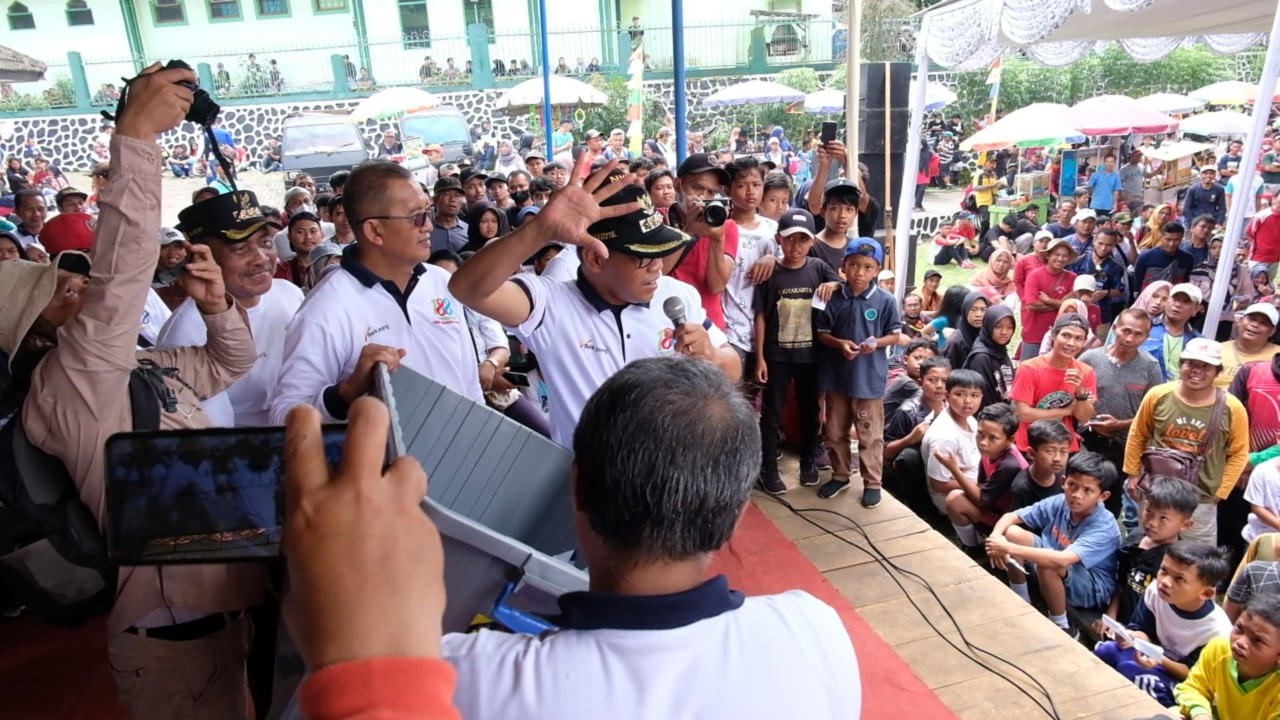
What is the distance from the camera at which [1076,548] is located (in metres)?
3.91

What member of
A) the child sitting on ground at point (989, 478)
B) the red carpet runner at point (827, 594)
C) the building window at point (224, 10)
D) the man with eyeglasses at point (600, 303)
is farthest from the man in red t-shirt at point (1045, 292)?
the building window at point (224, 10)

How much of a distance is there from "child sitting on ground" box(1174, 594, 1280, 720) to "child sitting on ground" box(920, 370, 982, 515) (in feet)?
5.61

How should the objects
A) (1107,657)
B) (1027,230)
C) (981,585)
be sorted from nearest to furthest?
(981,585) → (1107,657) → (1027,230)

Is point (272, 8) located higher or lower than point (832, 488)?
higher

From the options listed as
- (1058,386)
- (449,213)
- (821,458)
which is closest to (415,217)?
(821,458)

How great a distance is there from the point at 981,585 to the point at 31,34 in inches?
1025

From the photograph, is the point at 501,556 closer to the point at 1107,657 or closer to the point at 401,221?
the point at 401,221

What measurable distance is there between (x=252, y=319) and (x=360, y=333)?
2.13 feet

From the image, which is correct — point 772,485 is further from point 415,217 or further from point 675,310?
point 415,217

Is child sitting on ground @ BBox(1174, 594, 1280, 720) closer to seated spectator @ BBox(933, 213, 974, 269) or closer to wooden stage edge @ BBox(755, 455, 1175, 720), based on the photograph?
wooden stage edge @ BBox(755, 455, 1175, 720)

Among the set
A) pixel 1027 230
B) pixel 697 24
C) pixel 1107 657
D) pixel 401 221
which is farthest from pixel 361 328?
pixel 697 24

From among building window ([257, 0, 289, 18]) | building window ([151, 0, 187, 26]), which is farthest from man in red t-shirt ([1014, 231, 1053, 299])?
building window ([151, 0, 187, 26])

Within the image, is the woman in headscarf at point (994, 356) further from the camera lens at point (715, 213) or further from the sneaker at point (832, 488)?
the camera lens at point (715, 213)

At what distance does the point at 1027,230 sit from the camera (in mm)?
12188
